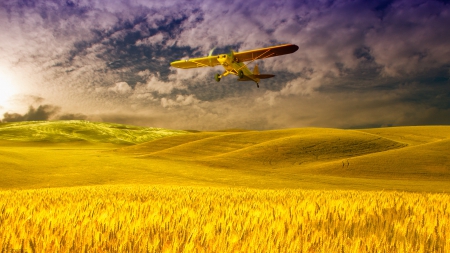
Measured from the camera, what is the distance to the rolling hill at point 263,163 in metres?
25.7

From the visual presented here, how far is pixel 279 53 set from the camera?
89.5 ft

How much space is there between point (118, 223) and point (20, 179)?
24.2 metres

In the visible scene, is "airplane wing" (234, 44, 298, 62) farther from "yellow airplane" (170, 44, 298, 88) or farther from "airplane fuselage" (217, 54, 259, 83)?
"airplane fuselage" (217, 54, 259, 83)

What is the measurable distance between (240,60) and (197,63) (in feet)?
13.7

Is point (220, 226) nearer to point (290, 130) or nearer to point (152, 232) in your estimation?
point (152, 232)

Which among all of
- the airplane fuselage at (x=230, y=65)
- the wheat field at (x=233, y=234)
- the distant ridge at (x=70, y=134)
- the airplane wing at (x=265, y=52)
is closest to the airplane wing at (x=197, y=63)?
the airplane fuselage at (x=230, y=65)

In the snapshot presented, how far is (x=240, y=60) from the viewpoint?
30469mm

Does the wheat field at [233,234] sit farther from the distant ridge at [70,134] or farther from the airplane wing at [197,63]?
the distant ridge at [70,134]

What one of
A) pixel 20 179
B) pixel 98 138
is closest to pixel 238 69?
pixel 20 179

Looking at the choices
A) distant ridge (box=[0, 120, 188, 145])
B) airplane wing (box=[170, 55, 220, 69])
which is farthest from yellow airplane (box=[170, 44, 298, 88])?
distant ridge (box=[0, 120, 188, 145])

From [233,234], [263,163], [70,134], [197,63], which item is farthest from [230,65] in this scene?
[70,134]

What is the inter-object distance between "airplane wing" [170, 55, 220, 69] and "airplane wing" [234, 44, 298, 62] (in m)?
2.12

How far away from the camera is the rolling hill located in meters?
25.7

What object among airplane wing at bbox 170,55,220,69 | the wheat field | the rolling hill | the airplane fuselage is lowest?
the rolling hill
